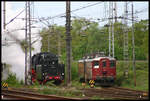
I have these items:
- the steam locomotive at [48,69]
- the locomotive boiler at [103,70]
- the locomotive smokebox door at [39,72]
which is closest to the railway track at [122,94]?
the locomotive boiler at [103,70]

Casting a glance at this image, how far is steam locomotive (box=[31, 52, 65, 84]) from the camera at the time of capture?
24578 millimetres

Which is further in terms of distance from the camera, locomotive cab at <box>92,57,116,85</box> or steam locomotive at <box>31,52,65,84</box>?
steam locomotive at <box>31,52,65,84</box>

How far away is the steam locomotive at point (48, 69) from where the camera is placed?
24578 millimetres

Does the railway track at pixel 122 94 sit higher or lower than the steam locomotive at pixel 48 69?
lower

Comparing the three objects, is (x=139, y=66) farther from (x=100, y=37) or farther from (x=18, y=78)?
(x=18, y=78)

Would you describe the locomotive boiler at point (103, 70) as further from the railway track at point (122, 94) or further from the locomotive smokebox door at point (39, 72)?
the railway track at point (122, 94)

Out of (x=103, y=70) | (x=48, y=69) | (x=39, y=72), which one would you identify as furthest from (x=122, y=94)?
(x=39, y=72)

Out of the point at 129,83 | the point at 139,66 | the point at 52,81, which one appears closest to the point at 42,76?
the point at 52,81

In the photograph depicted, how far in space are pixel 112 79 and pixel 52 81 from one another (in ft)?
15.9

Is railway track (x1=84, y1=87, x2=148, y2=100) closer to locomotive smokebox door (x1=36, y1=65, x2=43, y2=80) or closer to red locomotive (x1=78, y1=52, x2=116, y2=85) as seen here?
red locomotive (x1=78, y1=52, x2=116, y2=85)

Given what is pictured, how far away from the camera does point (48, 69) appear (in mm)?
24797

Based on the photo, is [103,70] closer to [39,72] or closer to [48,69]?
[48,69]

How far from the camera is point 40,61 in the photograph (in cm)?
2516

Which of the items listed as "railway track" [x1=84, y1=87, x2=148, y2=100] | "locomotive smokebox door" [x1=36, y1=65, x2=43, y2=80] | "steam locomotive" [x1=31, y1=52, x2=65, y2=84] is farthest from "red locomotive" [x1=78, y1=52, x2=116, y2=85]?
"railway track" [x1=84, y1=87, x2=148, y2=100]
